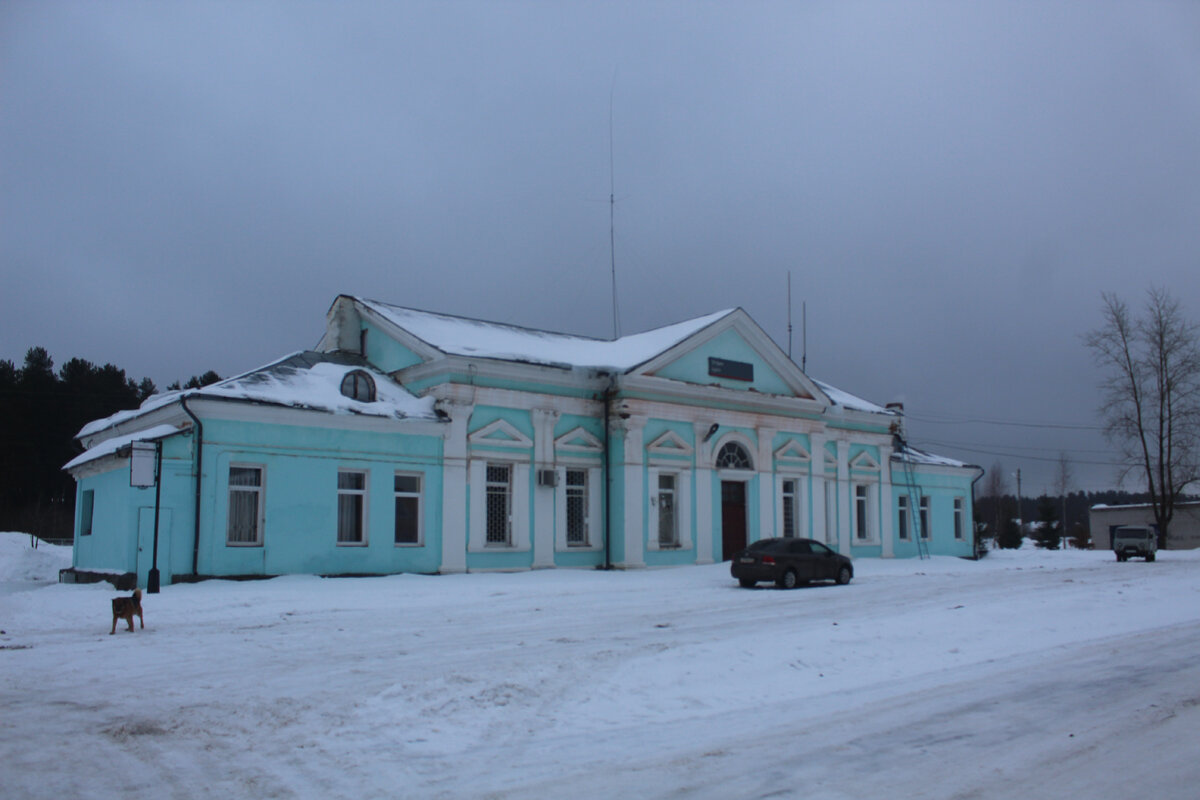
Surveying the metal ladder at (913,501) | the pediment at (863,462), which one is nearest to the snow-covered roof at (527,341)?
the pediment at (863,462)

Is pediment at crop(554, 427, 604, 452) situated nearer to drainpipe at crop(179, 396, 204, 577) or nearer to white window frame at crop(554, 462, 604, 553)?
white window frame at crop(554, 462, 604, 553)

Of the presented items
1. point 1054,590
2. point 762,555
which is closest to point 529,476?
point 762,555

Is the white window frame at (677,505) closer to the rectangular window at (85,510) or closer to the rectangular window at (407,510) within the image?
the rectangular window at (407,510)

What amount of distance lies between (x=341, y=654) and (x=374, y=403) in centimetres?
1387

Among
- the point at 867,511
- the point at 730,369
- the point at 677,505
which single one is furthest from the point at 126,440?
the point at 867,511

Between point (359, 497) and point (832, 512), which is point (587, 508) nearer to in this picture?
point (359, 497)

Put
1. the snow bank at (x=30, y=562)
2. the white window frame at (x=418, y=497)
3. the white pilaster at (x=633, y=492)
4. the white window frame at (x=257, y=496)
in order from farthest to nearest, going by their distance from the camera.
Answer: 1. the white pilaster at (x=633, y=492)
2. the snow bank at (x=30, y=562)
3. the white window frame at (x=418, y=497)
4. the white window frame at (x=257, y=496)

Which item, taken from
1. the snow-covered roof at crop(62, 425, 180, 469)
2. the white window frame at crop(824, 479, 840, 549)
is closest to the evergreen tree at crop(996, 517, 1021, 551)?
the white window frame at crop(824, 479, 840, 549)

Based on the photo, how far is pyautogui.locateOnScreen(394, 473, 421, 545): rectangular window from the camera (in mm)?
25141

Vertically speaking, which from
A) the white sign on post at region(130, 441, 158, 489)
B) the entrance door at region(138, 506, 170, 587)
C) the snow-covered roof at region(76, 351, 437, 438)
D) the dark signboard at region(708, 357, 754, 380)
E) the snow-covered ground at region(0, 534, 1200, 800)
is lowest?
the snow-covered ground at region(0, 534, 1200, 800)

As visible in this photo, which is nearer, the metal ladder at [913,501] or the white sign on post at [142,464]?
the white sign on post at [142,464]

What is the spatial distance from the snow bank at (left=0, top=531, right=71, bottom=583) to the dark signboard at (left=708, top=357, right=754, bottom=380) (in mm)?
20182

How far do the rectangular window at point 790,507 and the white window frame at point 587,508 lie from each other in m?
8.18

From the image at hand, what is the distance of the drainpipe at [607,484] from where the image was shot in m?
29.1
